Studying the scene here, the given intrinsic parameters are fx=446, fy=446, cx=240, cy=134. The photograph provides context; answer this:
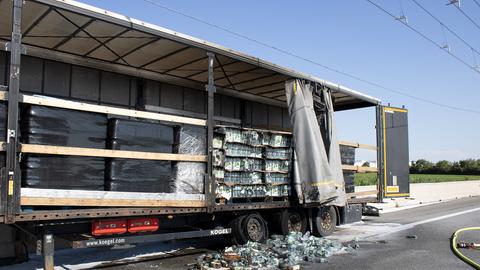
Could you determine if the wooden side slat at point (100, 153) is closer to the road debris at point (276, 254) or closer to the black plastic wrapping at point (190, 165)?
the black plastic wrapping at point (190, 165)

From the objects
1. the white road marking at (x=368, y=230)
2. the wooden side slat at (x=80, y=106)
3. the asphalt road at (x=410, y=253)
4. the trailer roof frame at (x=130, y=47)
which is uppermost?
the trailer roof frame at (x=130, y=47)

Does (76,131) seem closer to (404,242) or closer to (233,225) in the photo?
(233,225)

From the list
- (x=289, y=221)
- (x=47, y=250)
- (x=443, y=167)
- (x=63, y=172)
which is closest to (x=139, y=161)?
(x=63, y=172)

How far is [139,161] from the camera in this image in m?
6.85

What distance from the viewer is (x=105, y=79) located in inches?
392

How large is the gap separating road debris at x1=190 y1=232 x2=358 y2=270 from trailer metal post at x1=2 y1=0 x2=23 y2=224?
309 centimetres

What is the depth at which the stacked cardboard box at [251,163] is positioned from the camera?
8305mm

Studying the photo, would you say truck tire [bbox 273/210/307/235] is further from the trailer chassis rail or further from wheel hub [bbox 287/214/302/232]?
the trailer chassis rail

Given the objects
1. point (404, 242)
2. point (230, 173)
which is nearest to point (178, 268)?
point (230, 173)

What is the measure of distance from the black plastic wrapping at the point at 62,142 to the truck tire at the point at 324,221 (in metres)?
5.83

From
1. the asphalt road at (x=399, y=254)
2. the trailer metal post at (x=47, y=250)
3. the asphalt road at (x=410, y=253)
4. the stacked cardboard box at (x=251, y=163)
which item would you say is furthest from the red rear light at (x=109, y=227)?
the asphalt road at (x=410, y=253)

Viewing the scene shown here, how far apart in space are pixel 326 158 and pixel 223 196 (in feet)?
9.09

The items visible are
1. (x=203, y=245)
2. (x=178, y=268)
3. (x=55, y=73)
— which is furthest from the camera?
(x=203, y=245)

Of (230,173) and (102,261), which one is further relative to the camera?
(230,173)
